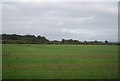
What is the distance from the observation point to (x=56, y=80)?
631cm

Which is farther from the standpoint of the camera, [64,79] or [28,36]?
[28,36]

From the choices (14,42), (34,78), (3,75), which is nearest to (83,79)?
(34,78)

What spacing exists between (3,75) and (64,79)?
10.2 ft

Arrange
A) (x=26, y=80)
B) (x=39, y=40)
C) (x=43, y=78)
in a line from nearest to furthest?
(x=26, y=80), (x=43, y=78), (x=39, y=40)

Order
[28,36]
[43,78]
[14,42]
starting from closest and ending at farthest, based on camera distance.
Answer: [43,78], [14,42], [28,36]

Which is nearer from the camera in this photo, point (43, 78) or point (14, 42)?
point (43, 78)

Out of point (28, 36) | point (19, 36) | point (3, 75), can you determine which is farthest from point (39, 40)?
point (3, 75)

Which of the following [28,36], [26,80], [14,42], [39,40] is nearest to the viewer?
[26,80]

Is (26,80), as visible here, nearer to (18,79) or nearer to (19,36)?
(18,79)

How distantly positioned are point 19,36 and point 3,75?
3366cm

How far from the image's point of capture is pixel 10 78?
6.45 metres

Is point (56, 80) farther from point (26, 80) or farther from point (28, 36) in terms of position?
point (28, 36)

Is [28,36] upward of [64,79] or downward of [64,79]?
upward

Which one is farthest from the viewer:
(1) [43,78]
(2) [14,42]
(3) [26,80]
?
(2) [14,42]
